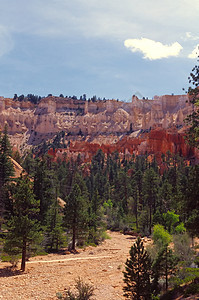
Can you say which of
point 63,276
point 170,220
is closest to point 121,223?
point 170,220

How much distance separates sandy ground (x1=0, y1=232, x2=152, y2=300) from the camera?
17.3 metres

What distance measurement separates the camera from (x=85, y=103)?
18938cm

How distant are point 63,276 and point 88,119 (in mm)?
153553

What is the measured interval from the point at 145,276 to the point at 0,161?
28.8 metres

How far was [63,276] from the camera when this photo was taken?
21.2 meters

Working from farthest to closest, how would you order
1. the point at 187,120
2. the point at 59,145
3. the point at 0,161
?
the point at 59,145 → the point at 0,161 → the point at 187,120

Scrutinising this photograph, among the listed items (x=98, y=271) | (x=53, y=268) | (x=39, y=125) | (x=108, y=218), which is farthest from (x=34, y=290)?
(x=39, y=125)

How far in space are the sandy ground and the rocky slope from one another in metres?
99.8

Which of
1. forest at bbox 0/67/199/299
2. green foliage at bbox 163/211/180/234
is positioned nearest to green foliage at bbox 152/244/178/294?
forest at bbox 0/67/199/299

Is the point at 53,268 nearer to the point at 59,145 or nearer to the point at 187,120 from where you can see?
the point at 187,120

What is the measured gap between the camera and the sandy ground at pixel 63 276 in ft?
56.9

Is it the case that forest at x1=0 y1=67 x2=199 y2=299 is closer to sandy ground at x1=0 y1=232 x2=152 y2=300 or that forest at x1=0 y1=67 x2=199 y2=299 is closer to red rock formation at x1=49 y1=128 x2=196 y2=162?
sandy ground at x1=0 y1=232 x2=152 y2=300

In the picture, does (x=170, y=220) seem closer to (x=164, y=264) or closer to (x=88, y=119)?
(x=164, y=264)

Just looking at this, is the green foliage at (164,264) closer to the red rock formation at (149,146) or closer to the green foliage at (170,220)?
the green foliage at (170,220)
